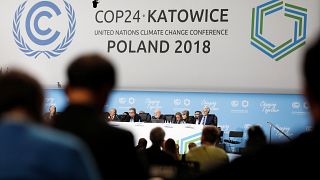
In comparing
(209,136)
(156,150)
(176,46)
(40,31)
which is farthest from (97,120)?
(40,31)

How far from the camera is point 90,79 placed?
1.83m

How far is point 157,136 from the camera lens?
5.09 meters

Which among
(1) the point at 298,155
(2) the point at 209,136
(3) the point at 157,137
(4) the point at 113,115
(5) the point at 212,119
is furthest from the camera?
(4) the point at 113,115

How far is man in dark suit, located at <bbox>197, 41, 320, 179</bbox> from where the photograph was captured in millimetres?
1133

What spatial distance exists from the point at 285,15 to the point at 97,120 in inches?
446

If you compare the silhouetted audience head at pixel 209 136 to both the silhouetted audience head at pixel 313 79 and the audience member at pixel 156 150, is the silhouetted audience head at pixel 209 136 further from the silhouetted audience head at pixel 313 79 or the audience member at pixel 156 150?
the silhouetted audience head at pixel 313 79

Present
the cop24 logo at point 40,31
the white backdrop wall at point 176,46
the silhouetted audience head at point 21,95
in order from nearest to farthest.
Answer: the silhouetted audience head at point 21,95 < the white backdrop wall at point 176,46 < the cop24 logo at point 40,31

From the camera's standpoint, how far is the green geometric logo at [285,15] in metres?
12.4

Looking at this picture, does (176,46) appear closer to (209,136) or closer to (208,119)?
(208,119)

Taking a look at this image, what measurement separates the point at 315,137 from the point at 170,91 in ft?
39.4

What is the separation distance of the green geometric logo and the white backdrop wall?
0.08 m

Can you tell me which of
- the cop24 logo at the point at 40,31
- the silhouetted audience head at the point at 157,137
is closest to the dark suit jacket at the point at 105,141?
the silhouetted audience head at the point at 157,137

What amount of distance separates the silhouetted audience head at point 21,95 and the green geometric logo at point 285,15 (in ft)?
38.3

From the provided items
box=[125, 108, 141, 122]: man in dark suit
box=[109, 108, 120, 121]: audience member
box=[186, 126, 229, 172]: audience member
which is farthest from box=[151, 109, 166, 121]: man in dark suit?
box=[186, 126, 229, 172]: audience member
